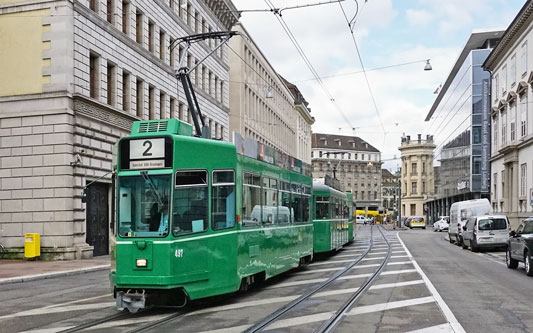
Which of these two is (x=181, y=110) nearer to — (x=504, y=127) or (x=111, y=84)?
(x=111, y=84)

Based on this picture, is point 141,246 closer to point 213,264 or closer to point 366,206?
point 213,264

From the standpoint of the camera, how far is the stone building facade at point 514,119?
1578 inches

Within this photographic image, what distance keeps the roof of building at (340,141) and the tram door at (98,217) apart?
114 m

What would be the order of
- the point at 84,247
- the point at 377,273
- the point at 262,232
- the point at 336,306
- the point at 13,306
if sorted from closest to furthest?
the point at 336,306 < the point at 13,306 < the point at 262,232 < the point at 377,273 < the point at 84,247

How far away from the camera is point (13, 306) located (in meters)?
11.8

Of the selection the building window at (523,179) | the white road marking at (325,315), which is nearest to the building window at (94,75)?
the white road marking at (325,315)

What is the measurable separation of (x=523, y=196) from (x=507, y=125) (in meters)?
7.06

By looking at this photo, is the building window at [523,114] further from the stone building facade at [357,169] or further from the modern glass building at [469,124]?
the stone building facade at [357,169]

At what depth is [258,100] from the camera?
62.1m

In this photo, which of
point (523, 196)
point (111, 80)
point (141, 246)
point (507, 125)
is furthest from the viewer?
point (507, 125)

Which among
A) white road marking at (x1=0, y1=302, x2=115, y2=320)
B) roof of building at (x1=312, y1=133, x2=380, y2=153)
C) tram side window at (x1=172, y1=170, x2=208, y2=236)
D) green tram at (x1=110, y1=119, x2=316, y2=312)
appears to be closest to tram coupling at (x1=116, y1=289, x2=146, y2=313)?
green tram at (x1=110, y1=119, x2=316, y2=312)

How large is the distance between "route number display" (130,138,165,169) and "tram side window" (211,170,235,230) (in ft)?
3.83

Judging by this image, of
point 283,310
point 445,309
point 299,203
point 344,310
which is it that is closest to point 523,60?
point 299,203

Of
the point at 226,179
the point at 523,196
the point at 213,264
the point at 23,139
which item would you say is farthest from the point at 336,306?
the point at 523,196
